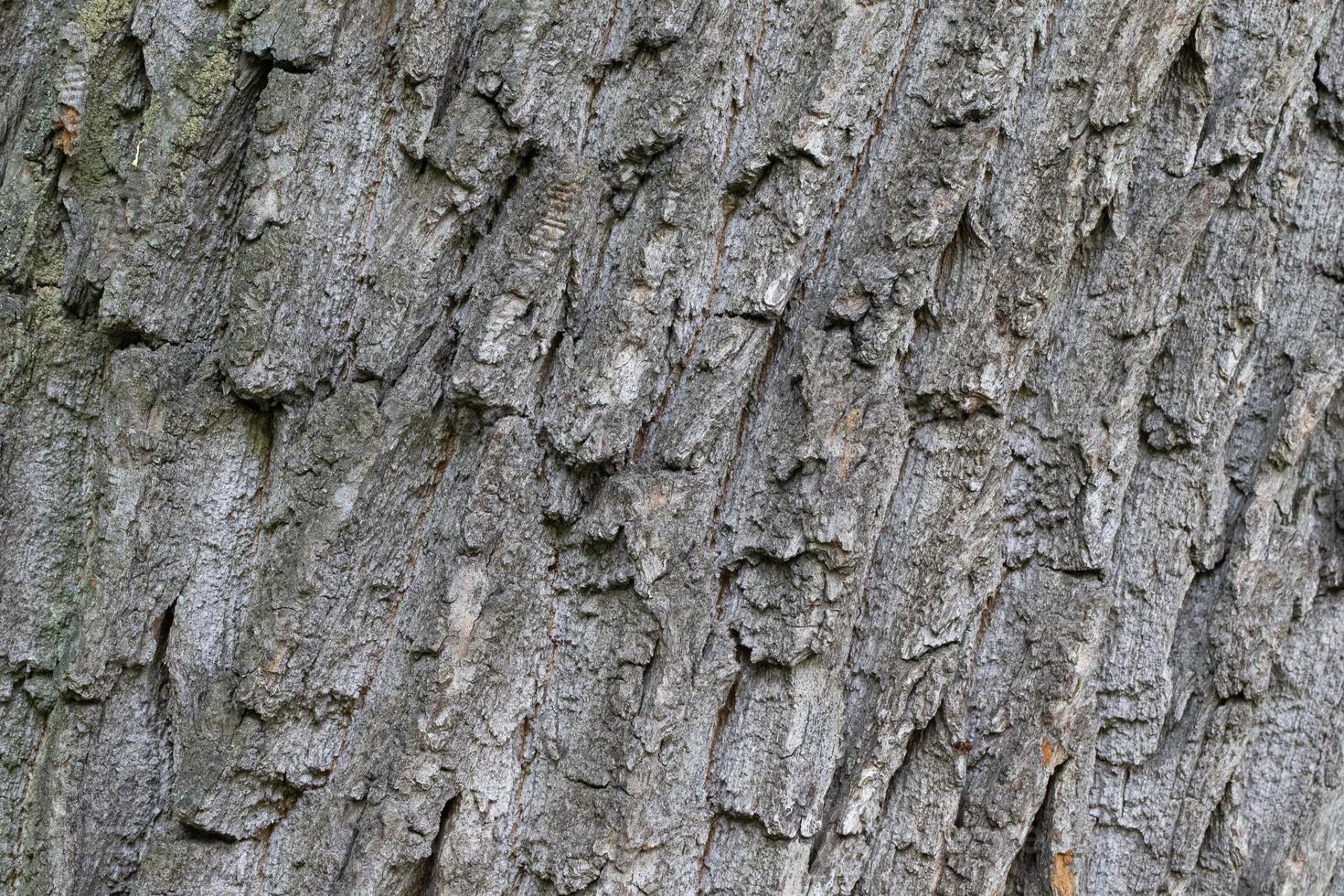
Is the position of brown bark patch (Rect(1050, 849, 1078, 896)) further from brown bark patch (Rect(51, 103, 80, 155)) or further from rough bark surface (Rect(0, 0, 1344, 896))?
brown bark patch (Rect(51, 103, 80, 155))

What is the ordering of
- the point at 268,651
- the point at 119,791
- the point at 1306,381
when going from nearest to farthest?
1. the point at 268,651
2. the point at 119,791
3. the point at 1306,381

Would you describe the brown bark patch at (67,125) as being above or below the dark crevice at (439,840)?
above

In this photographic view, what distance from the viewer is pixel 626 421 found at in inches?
60.5

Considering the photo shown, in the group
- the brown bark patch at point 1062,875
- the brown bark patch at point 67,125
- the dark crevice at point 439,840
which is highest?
the brown bark patch at point 67,125

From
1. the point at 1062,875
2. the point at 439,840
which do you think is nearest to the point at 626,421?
the point at 439,840

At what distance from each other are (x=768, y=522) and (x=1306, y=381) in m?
0.99

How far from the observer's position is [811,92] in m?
1.54

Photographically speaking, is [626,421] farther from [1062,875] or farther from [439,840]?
[1062,875]

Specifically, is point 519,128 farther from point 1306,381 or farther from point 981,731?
point 1306,381

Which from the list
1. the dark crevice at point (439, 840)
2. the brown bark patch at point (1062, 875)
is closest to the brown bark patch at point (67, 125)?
the dark crevice at point (439, 840)

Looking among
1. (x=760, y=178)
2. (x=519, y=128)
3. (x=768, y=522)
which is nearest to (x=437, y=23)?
(x=519, y=128)

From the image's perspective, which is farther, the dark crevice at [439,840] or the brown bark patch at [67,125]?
the brown bark patch at [67,125]

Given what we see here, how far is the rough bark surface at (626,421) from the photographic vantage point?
1.54m

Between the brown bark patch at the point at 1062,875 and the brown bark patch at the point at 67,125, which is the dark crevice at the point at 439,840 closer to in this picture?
the brown bark patch at the point at 1062,875
